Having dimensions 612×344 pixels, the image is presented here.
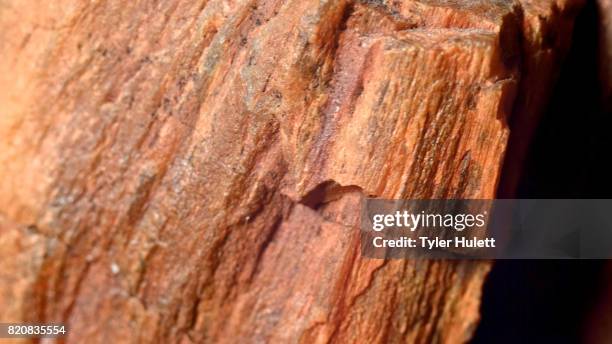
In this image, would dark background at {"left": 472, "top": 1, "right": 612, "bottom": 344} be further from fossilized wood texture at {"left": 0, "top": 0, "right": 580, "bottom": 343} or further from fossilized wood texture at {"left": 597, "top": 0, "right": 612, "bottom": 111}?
fossilized wood texture at {"left": 0, "top": 0, "right": 580, "bottom": 343}

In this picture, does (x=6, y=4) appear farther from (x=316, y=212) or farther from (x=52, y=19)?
(x=316, y=212)

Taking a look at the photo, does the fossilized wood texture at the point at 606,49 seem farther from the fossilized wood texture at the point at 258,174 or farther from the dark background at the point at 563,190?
the fossilized wood texture at the point at 258,174

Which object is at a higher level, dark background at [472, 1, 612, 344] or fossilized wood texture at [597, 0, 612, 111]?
fossilized wood texture at [597, 0, 612, 111]

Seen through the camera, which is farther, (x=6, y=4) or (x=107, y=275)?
(x=6, y=4)

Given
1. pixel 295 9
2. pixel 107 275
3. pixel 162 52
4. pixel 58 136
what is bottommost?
pixel 107 275

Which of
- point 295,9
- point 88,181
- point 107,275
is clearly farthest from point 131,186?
point 295,9

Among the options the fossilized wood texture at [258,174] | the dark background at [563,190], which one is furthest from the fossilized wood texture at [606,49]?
the fossilized wood texture at [258,174]

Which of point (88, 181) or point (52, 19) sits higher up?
point (52, 19)

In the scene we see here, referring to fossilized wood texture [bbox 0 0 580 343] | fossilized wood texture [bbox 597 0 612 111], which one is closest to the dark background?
fossilized wood texture [bbox 597 0 612 111]

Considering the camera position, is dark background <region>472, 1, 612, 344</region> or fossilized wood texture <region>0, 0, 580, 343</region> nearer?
fossilized wood texture <region>0, 0, 580, 343</region>
